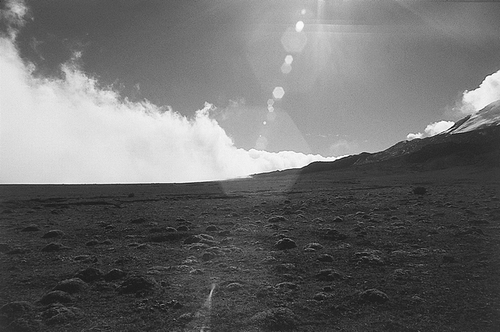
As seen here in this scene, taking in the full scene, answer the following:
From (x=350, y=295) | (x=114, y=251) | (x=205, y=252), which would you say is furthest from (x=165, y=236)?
(x=350, y=295)

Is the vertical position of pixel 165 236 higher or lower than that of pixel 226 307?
higher

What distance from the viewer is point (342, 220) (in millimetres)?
31859

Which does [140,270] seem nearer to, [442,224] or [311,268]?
[311,268]

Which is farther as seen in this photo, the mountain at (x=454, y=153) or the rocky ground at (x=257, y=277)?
the mountain at (x=454, y=153)

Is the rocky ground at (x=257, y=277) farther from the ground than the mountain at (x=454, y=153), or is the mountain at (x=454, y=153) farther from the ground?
the mountain at (x=454, y=153)

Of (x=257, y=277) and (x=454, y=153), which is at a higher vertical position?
(x=454, y=153)

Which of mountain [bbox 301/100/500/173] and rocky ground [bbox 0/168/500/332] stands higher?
mountain [bbox 301/100/500/173]

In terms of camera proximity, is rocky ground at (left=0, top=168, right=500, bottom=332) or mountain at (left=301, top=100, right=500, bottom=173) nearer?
rocky ground at (left=0, top=168, right=500, bottom=332)

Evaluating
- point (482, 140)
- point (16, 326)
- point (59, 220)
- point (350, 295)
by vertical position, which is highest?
point (482, 140)

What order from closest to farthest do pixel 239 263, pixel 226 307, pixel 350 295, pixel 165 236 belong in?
1. pixel 226 307
2. pixel 350 295
3. pixel 239 263
4. pixel 165 236

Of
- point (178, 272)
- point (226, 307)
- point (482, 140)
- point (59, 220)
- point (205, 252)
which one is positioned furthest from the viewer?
point (482, 140)

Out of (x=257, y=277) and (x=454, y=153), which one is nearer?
(x=257, y=277)

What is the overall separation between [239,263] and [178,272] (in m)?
3.76

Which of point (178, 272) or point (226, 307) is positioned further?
point (178, 272)
